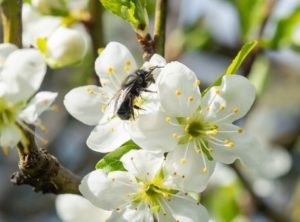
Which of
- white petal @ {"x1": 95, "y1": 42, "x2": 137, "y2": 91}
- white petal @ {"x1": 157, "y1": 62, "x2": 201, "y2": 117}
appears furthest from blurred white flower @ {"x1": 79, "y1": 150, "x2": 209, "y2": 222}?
white petal @ {"x1": 95, "y1": 42, "x2": 137, "y2": 91}

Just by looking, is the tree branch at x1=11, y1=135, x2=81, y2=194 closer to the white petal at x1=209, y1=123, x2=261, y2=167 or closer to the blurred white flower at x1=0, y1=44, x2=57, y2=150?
the blurred white flower at x1=0, y1=44, x2=57, y2=150

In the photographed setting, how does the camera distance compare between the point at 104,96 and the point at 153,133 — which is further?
the point at 104,96

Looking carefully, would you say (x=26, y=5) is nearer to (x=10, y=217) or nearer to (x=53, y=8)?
(x=53, y=8)

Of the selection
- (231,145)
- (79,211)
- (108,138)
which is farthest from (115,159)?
(79,211)

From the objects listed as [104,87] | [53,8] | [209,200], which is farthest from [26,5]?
[209,200]

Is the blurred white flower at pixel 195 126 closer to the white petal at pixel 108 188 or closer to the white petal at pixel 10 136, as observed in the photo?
the white petal at pixel 108 188

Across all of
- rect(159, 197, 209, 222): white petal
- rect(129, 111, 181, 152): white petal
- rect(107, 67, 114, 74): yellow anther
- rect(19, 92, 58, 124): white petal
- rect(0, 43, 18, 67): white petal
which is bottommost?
rect(159, 197, 209, 222): white petal

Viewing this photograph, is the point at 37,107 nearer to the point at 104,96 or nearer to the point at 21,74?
the point at 21,74
